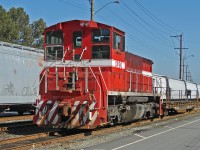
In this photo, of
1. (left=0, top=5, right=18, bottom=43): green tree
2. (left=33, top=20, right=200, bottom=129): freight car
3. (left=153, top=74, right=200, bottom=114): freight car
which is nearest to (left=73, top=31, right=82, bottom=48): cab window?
(left=33, top=20, right=200, bottom=129): freight car

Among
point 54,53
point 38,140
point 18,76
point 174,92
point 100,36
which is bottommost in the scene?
point 38,140

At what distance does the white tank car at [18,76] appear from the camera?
18.7 meters

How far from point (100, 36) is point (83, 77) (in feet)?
5.87

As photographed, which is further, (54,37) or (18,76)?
(18,76)

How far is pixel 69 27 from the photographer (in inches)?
583

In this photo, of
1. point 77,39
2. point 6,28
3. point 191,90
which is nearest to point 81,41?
point 77,39

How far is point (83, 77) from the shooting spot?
14016 millimetres

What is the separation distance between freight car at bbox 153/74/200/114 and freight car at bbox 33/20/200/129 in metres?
7.72

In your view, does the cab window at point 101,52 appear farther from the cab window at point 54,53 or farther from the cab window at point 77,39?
the cab window at point 54,53

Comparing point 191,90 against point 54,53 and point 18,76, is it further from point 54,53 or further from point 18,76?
point 54,53

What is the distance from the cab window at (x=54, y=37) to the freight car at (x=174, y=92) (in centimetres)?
919

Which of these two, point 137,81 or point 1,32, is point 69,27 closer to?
point 137,81

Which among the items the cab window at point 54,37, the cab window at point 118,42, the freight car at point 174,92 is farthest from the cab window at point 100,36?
the freight car at point 174,92

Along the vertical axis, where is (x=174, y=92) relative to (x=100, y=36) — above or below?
below
